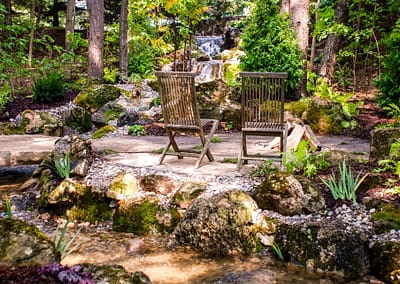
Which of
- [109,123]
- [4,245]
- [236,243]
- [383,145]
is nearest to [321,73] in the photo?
[109,123]

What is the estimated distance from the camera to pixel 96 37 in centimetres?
1244

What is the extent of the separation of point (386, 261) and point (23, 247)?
2.75 metres

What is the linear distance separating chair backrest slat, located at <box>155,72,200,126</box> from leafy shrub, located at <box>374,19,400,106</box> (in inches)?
190

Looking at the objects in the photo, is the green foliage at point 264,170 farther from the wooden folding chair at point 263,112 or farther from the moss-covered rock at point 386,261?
the moss-covered rock at point 386,261

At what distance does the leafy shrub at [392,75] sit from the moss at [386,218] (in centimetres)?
483

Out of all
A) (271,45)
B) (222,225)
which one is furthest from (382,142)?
(271,45)

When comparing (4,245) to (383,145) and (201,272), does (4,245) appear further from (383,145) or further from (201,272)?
(383,145)

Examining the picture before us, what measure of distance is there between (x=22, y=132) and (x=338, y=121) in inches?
240

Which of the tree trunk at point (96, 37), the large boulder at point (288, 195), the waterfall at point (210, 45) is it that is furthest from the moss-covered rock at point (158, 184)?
the waterfall at point (210, 45)

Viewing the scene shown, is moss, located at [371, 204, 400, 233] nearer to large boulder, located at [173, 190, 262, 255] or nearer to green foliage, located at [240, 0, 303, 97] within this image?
large boulder, located at [173, 190, 262, 255]

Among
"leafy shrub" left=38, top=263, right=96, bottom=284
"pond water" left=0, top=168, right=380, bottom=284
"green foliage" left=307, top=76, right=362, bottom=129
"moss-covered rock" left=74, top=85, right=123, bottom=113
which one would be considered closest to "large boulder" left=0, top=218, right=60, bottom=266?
"leafy shrub" left=38, top=263, right=96, bottom=284

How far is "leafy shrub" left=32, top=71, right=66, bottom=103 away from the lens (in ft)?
35.8

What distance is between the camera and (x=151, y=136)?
802 cm

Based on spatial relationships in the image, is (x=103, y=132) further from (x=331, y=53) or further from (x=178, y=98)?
(x=331, y=53)
